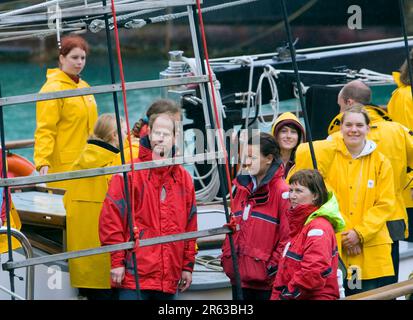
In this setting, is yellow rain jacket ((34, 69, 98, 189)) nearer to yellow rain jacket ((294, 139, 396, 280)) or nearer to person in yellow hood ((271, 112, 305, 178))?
person in yellow hood ((271, 112, 305, 178))

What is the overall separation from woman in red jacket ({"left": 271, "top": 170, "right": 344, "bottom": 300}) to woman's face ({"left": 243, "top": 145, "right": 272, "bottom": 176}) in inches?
10.7

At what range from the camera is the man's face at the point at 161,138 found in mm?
5064

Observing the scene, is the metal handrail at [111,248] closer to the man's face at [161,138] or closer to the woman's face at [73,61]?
the man's face at [161,138]

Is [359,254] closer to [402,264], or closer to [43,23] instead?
[402,264]

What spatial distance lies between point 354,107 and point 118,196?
54.6 inches

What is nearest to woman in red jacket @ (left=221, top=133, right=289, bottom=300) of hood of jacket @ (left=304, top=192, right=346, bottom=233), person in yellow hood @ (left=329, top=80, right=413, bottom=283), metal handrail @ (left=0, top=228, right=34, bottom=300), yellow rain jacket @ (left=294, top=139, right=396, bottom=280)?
hood of jacket @ (left=304, top=192, right=346, bottom=233)

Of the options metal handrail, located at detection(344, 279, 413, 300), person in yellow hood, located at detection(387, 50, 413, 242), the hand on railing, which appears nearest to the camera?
metal handrail, located at detection(344, 279, 413, 300)

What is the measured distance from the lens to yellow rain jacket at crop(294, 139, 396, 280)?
220 inches

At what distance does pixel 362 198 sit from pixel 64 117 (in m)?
1.99

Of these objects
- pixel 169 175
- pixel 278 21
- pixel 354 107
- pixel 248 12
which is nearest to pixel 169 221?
pixel 169 175

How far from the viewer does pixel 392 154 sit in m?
6.03

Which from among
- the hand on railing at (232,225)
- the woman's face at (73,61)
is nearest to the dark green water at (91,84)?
the woman's face at (73,61)

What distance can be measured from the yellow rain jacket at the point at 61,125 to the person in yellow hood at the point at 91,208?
0.91 m
